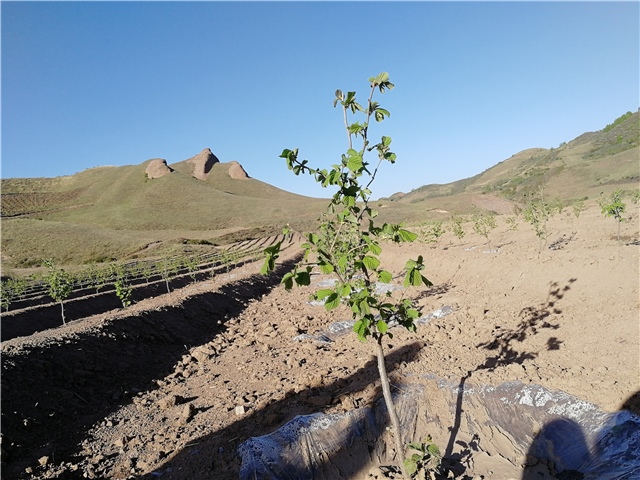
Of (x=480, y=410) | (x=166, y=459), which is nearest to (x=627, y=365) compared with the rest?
(x=480, y=410)

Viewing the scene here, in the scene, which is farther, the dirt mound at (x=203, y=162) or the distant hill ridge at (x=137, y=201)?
the dirt mound at (x=203, y=162)

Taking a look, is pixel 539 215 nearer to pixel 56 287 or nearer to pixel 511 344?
pixel 511 344

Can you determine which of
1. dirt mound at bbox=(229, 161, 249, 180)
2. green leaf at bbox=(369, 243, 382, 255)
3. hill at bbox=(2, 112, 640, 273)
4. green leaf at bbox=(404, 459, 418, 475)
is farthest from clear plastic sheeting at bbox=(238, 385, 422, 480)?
dirt mound at bbox=(229, 161, 249, 180)

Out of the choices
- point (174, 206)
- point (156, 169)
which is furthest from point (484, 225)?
point (156, 169)

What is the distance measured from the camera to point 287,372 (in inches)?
267

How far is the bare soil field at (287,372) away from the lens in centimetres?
418

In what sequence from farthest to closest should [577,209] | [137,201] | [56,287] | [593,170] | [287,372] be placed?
[137,201] → [593,170] → [577,209] → [56,287] → [287,372]

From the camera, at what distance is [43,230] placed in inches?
2222

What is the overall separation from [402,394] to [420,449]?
4.26 ft

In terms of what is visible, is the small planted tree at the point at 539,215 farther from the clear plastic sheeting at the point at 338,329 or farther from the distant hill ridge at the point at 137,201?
the distant hill ridge at the point at 137,201

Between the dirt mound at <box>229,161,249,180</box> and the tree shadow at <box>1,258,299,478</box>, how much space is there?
123 m

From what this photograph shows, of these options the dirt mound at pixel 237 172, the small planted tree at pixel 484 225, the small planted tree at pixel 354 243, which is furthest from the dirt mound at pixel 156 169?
the small planted tree at pixel 354 243

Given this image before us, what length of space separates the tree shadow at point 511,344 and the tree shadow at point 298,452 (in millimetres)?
734

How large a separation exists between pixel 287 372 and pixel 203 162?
453 ft
